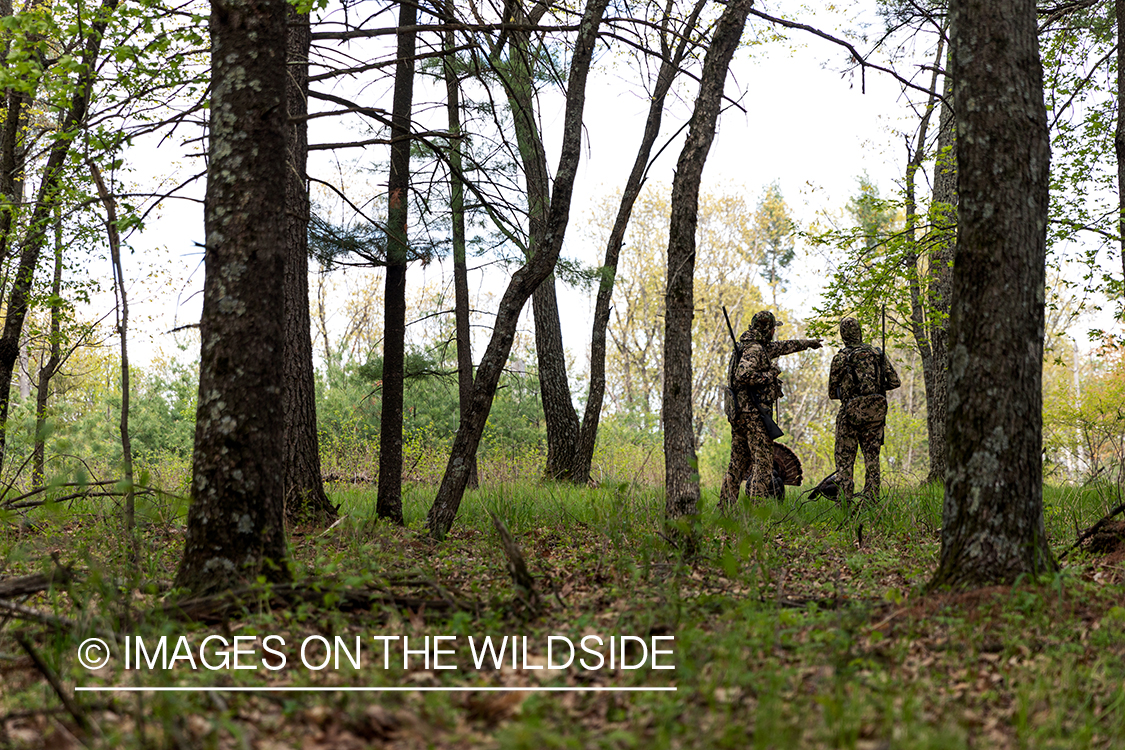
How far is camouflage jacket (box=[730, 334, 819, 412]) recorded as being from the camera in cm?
856

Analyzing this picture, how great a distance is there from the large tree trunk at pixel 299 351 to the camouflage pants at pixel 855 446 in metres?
5.79

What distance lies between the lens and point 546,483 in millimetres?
10719

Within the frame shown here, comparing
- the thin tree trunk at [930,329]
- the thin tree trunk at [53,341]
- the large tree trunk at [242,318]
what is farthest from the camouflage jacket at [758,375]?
the thin tree trunk at [53,341]

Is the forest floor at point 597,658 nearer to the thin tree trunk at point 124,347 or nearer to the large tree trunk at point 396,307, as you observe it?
the thin tree trunk at point 124,347

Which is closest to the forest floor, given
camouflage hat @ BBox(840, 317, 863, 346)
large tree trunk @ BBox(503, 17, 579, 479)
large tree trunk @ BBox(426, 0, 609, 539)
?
large tree trunk @ BBox(426, 0, 609, 539)

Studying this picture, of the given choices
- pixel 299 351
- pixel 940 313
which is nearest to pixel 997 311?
pixel 299 351

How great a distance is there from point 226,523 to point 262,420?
0.58 metres

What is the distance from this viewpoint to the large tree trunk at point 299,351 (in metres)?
7.05

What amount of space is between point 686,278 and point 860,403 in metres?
3.65

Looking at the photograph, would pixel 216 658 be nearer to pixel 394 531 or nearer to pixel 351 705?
pixel 351 705

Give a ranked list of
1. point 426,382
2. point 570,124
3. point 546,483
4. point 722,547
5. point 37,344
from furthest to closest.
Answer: point 426,382
point 37,344
point 546,483
point 570,124
point 722,547

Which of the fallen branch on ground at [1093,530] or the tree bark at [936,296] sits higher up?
the tree bark at [936,296]

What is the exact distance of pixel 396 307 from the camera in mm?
8273

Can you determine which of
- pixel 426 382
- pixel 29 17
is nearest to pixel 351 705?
pixel 29 17
